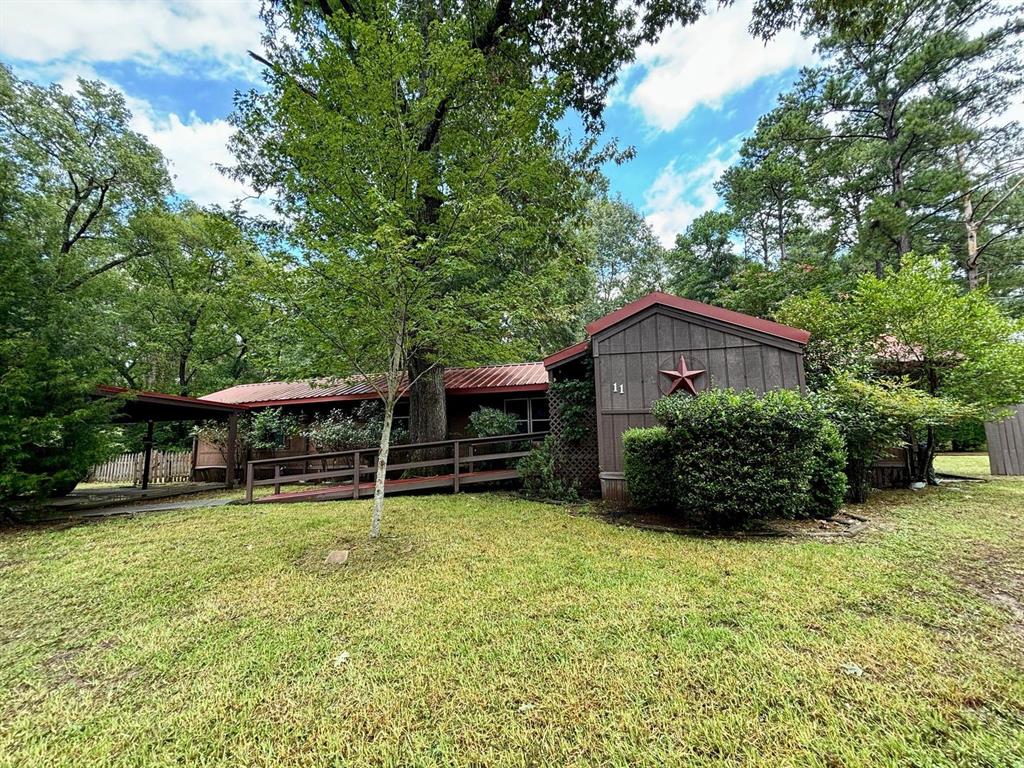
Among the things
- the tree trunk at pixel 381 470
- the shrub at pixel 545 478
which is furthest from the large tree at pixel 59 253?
the shrub at pixel 545 478

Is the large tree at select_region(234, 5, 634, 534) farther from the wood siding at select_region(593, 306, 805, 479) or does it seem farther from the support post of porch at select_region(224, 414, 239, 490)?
the support post of porch at select_region(224, 414, 239, 490)

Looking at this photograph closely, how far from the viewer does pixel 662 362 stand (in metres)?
7.31

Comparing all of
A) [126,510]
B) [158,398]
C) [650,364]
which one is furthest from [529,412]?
[126,510]

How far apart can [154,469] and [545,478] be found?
49.3ft

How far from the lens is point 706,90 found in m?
11.5

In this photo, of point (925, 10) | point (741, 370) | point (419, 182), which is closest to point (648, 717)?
point (741, 370)

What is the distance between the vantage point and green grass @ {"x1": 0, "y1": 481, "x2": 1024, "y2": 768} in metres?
1.88

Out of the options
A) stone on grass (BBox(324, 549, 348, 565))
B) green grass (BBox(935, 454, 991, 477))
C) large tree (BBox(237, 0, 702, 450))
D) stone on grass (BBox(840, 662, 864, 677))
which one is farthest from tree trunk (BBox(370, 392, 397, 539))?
green grass (BBox(935, 454, 991, 477))

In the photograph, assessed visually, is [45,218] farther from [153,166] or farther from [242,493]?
[242,493]

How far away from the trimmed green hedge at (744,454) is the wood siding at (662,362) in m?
1.43

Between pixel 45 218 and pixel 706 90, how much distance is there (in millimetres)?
19518

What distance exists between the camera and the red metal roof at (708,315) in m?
6.63

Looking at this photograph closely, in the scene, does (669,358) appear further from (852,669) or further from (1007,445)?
(1007,445)

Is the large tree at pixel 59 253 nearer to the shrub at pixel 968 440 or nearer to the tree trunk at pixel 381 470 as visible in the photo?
the tree trunk at pixel 381 470
